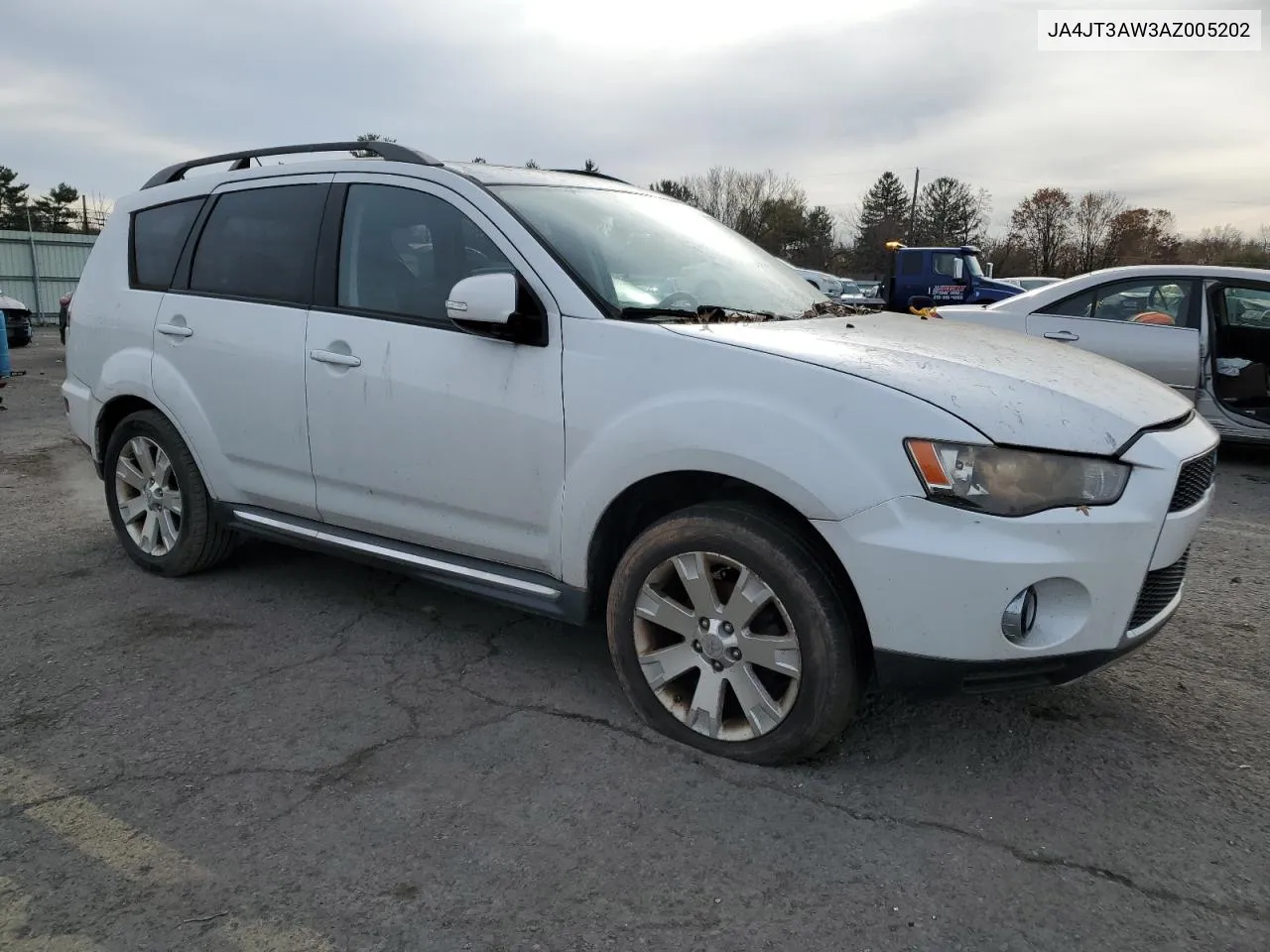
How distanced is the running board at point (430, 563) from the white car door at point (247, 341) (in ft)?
0.24

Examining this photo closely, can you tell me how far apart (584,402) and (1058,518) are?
54.8 inches

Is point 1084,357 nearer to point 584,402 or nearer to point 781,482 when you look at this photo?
point 781,482

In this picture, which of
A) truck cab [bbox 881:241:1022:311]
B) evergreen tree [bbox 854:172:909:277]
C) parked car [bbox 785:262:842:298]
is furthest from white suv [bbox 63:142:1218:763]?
evergreen tree [bbox 854:172:909:277]

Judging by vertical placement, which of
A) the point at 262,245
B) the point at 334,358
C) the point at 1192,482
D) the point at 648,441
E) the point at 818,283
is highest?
the point at 262,245

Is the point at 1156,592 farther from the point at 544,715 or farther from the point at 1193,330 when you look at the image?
the point at 1193,330

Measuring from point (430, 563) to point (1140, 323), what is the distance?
6399 mm

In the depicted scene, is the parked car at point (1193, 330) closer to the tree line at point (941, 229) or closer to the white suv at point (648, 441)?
the white suv at point (648, 441)

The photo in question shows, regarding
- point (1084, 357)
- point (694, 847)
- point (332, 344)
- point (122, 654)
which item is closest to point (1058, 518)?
point (1084, 357)

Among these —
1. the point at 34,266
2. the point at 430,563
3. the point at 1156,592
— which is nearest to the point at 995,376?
the point at 1156,592

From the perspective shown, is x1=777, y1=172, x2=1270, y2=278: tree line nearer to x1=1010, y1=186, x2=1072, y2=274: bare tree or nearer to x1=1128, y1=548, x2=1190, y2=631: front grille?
x1=1010, y1=186, x2=1072, y2=274: bare tree

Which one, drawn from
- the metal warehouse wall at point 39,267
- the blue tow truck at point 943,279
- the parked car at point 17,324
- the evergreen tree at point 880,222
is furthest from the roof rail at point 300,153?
the evergreen tree at point 880,222

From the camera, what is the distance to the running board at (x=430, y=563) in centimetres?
324

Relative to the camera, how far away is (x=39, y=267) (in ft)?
84.5

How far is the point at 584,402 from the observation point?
120 inches
